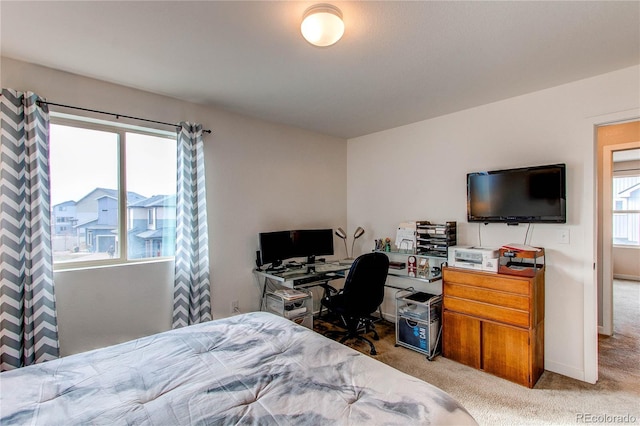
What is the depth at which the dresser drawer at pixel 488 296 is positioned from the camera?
242 centimetres

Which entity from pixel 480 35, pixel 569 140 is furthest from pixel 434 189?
pixel 480 35

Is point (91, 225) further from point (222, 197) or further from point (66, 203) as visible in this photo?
point (222, 197)

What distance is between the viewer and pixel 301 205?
3.88 m

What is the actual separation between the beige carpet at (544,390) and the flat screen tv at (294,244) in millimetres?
1145

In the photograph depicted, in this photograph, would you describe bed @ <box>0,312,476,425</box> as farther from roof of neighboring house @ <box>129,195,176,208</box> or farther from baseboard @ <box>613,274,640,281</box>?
baseboard @ <box>613,274,640,281</box>

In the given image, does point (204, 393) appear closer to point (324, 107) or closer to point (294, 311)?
point (294, 311)

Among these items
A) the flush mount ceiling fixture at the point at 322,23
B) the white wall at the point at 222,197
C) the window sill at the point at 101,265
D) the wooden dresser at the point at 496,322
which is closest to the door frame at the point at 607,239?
the wooden dresser at the point at 496,322

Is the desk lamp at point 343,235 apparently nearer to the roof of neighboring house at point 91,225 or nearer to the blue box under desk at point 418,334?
the blue box under desk at point 418,334

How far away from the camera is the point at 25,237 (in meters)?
2.14

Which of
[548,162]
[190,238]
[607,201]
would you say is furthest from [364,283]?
[607,201]

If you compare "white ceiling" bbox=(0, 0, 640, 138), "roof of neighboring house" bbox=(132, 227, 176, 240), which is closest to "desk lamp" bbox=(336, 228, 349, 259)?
"white ceiling" bbox=(0, 0, 640, 138)

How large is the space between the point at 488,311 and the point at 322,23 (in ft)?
8.32

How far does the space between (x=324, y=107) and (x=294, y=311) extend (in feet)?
6.94

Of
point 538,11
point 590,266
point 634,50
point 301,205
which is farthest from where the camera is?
point 301,205
